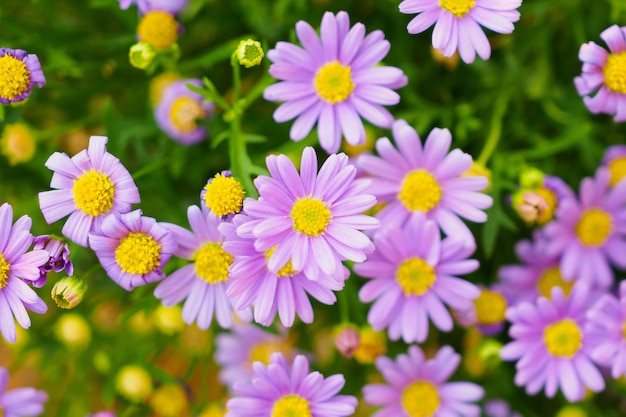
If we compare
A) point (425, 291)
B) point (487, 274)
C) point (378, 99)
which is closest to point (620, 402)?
point (487, 274)

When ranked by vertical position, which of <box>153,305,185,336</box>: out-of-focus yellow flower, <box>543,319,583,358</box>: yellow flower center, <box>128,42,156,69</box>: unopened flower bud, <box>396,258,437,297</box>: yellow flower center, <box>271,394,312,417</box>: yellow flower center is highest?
<box>128,42,156,69</box>: unopened flower bud

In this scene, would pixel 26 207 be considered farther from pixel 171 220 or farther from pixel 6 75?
pixel 6 75

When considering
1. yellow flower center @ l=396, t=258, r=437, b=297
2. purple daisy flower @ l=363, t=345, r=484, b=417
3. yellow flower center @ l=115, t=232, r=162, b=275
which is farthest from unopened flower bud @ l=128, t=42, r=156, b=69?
purple daisy flower @ l=363, t=345, r=484, b=417

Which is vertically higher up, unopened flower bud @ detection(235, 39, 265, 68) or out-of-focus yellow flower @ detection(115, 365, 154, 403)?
unopened flower bud @ detection(235, 39, 265, 68)

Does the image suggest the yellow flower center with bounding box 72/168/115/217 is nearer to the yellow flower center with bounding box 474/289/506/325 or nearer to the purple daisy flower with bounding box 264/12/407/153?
the purple daisy flower with bounding box 264/12/407/153

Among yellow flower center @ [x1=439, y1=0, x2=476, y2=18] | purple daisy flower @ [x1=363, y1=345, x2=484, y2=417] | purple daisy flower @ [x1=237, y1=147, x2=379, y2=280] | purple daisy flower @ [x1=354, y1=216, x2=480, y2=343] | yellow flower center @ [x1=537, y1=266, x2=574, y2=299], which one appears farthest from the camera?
yellow flower center @ [x1=537, y1=266, x2=574, y2=299]

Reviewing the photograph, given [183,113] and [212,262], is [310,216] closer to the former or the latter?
[212,262]
